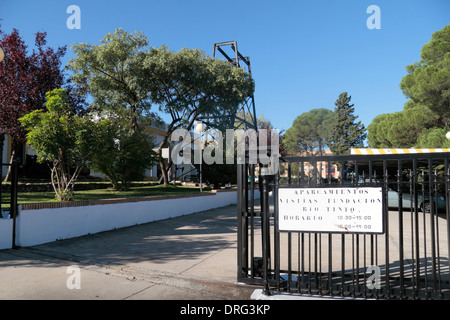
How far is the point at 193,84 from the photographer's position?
16.6 metres

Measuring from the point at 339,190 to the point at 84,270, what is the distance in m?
3.99

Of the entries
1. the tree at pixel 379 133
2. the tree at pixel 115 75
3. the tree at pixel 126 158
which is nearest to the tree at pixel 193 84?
the tree at pixel 115 75

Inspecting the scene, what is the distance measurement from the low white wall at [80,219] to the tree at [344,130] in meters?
50.6

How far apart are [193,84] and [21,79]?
7.39m

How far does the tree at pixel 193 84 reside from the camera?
629 inches

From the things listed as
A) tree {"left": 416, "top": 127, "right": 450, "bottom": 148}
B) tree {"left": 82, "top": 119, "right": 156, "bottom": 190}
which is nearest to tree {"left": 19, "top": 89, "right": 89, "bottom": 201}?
tree {"left": 82, "top": 119, "right": 156, "bottom": 190}

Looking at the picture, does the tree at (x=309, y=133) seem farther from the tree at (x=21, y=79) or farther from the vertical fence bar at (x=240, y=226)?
the vertical fence bar at (x=240, y=226)

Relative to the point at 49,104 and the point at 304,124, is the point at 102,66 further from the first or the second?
the point at 304,124

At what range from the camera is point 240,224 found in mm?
4543

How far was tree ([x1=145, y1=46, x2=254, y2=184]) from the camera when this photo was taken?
16.0m

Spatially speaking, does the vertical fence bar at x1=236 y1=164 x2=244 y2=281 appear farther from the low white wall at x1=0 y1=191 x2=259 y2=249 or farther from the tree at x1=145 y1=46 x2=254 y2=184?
the tree at x1=145 y1=46 x2=254 y2=184

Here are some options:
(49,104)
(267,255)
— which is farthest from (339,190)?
(49,104)

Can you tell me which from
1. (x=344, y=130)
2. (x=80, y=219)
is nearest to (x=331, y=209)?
(x=80, y=219)

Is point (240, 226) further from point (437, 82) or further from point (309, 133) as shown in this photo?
point (309, 133)
